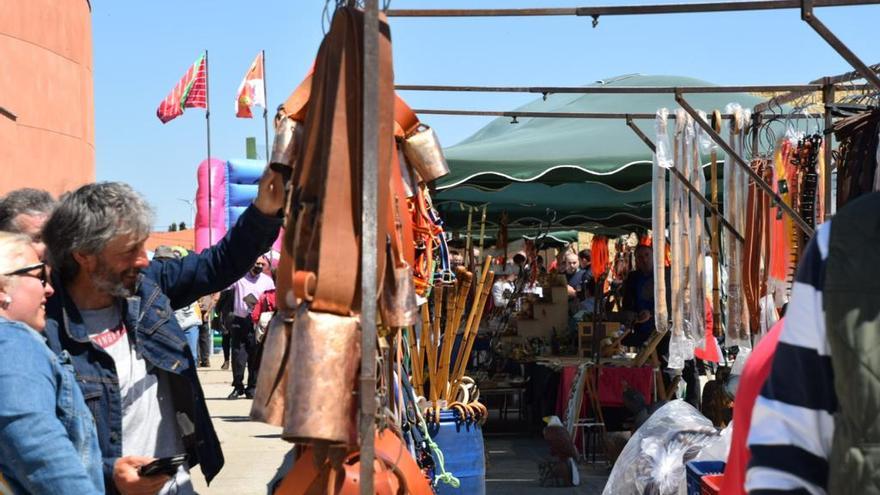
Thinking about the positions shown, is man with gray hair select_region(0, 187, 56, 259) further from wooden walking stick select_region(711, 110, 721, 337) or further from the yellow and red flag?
the yellow and red flag

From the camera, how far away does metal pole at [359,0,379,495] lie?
2172 millimetres

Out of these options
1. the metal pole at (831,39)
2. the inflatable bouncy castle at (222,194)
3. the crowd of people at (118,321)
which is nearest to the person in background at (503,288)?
the inflatable bouncy castle at (222,194)

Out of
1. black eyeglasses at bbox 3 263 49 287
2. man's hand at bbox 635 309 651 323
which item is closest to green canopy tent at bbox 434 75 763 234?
man's hand at bbox 635 309 651 323

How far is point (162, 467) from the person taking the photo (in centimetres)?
258

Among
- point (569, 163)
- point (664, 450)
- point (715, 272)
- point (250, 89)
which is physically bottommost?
point (664, 450)

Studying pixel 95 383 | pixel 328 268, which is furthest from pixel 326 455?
pixel 95 383

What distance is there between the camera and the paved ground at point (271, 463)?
7.70 metres

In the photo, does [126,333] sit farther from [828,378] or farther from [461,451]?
[461,451]

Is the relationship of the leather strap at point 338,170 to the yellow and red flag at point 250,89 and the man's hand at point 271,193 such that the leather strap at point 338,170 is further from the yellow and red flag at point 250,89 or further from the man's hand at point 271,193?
the yellow and red flag at point 250,89

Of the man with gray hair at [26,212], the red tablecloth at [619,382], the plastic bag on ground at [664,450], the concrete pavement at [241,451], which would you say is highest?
the man with gray hair at [26,212]

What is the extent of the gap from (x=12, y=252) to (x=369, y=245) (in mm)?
858

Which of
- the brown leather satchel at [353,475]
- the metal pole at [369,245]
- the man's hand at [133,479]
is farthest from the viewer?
the man's hand at [133,479]

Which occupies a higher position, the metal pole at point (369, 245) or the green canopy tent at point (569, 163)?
the green canopy tent at point (569, 163)

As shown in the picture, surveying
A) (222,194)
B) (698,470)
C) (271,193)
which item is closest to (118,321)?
(271,193)
